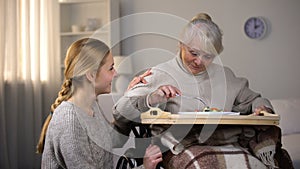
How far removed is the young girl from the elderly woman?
85mm

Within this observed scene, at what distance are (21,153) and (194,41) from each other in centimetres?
287

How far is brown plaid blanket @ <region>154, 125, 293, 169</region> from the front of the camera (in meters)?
1.50

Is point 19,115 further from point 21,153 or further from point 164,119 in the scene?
point 164,119

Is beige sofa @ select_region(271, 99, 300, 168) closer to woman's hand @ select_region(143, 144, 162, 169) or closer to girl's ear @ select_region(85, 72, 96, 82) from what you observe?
woman's hand @ select_region(143, 144, 162, 169)

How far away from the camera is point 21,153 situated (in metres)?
4.21

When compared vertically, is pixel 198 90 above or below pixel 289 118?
above

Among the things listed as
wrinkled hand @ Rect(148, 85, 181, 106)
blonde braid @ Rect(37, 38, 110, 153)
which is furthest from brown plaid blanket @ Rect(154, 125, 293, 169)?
blonde braid @ Rect(37, 38, 110, 153)

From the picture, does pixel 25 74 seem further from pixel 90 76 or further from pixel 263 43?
pixel 90 76

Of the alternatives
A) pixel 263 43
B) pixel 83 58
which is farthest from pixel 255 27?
pixel 83 58

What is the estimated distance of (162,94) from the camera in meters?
1.56

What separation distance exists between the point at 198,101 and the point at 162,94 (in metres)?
0.27

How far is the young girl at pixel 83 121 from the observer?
61.3 inches

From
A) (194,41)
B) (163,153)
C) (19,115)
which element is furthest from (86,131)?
(19,115)

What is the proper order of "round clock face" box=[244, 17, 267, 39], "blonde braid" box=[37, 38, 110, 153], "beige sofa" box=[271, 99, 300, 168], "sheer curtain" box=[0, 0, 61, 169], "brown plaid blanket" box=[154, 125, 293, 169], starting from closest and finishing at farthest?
"brown plaid blanket" box=[154, 125, 293, 169] → "blonde braid" box=[37, 38, 110, 153] → "beige sofa" box=[271, 99, 300, 168] → "sheer curtain" box=[0, 0, 61, 169] → "round clock face" box=[244, 17, 267, 39]
